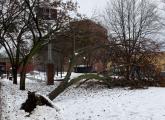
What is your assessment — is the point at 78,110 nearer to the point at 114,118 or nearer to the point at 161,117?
the point at 114,118

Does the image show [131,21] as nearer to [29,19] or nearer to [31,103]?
[29,19]

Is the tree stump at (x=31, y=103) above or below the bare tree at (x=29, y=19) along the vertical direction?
below

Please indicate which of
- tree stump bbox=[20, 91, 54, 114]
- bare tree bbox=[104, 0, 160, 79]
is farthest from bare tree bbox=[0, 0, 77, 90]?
tree stump bbox=[20, 91, 54, 114]

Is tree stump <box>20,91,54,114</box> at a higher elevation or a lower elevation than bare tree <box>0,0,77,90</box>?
lower

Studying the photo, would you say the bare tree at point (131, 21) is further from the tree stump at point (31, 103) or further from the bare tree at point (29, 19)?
the tree stump at point (31, 103)

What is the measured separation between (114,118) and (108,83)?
12.1 meters

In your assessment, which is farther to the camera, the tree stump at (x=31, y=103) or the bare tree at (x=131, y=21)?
the bare tree at (x=131, y=21)

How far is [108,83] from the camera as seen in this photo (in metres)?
25.6

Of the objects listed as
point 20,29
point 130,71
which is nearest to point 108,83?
point 130,71

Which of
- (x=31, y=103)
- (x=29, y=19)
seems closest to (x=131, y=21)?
(x=29, y=19)

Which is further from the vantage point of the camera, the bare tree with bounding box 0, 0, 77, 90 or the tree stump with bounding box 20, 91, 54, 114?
the bare tree with bounding box 0, 0, 77, 90

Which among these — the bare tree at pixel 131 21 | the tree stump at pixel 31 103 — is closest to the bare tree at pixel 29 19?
the bare tree at pixel 131 21

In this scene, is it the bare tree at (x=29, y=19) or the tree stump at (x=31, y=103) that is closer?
the tree stump at (x=31, y=103)

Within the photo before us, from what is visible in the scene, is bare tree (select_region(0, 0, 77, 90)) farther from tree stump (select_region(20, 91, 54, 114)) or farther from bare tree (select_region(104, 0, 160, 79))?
tree stump (select_region(20, 91, 54, 114))
